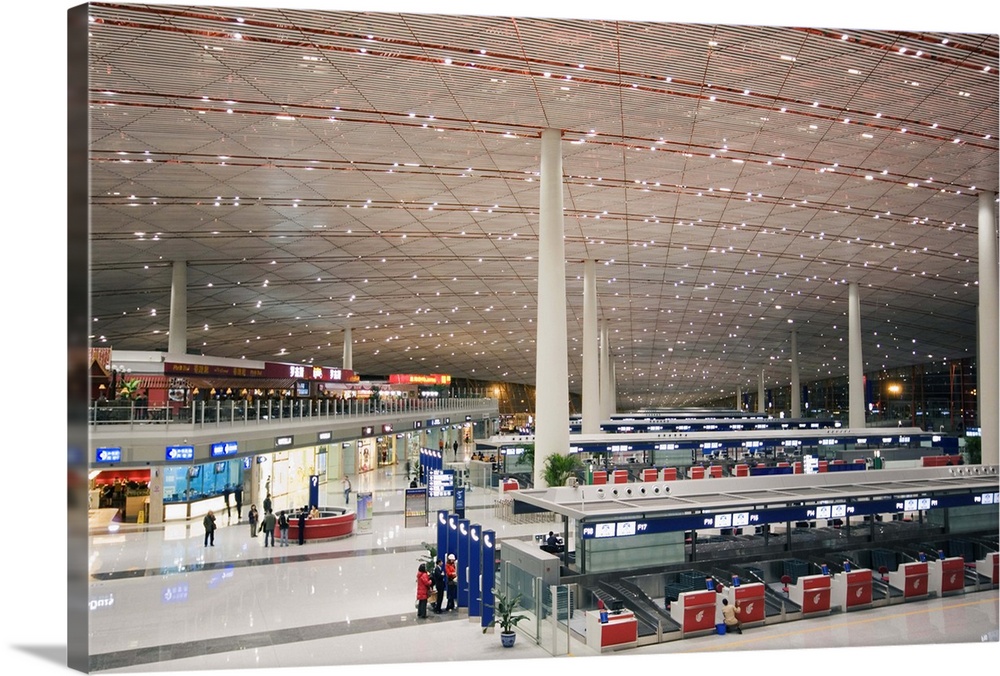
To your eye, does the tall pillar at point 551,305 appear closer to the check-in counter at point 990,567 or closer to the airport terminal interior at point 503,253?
the airport terminal interior at point 503,253

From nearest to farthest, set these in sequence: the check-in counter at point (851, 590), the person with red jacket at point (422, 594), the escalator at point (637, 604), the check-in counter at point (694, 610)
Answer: the escalator at point (637, 604), the check-in counter at point (694, 610), the person with red jacket at point (422, 594), the check-in counter at point (851, 590)

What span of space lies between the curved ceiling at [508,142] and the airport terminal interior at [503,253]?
0.40 feet

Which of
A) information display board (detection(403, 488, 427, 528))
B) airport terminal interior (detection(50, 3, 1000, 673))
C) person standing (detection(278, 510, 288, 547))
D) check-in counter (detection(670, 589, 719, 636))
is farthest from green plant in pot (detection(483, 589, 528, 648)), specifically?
information display board (detection(403, 488, 427, 528))

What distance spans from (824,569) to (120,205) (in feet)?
81.3

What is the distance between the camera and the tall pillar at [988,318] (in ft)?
87.5

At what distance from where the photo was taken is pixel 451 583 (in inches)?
555

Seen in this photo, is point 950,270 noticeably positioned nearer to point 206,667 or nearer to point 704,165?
point 704,165

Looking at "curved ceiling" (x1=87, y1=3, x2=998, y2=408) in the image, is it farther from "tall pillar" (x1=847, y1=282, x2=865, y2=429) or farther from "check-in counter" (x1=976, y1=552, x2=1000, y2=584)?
"check-in counter" (x1=976, y1=552, x2=1000, y2=584)

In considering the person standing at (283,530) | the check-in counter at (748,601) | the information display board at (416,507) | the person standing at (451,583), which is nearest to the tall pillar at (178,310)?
the information display board at (416,507)

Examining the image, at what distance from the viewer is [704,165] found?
2523cm

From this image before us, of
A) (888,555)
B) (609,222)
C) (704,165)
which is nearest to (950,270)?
(609,222)

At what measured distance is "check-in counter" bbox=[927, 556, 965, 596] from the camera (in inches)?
622

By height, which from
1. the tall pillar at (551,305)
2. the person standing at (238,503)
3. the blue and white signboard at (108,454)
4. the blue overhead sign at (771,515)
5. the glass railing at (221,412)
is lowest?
the person standing at (238,503)

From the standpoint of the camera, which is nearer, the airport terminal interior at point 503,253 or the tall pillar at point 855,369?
the airport terminal interior at point 503,253
